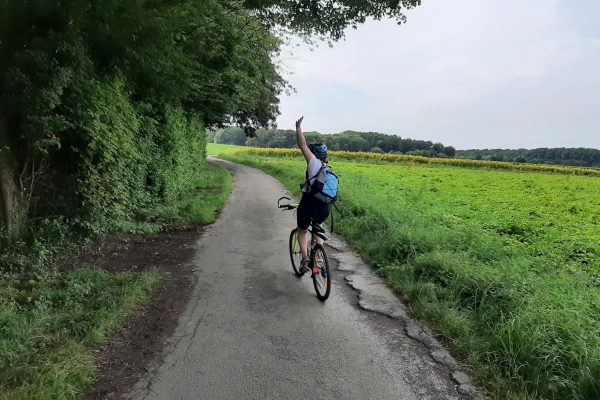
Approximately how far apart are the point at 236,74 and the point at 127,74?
22.7 ft

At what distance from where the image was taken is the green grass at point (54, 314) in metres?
3.14

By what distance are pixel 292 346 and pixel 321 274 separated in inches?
60.7

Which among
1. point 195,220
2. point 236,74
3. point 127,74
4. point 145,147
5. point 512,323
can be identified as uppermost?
point 236,74

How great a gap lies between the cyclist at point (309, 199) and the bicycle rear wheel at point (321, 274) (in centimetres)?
17

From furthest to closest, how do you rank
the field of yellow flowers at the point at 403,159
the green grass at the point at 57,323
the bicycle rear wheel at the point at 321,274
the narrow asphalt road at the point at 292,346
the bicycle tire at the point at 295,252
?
the field of yellow flowers at the point at 403,159
the bicycle tire at the point at 295,252
the bicycle rear wheel at the point at 321,274
the narrow asphalt road at the point at 292,346
the green grass at the point at 57,323

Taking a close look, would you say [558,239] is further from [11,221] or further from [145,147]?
[11,221]

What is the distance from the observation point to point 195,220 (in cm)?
1012

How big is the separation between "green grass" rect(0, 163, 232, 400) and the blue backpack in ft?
8.61

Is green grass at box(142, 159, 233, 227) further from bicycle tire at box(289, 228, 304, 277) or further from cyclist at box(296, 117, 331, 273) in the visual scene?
cyclist at box(296, 117, 331, 273)

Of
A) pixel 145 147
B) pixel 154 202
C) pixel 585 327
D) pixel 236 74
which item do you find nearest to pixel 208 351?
pixel 585 327

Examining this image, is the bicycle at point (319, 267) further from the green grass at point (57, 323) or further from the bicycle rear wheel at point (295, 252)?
the green grass at point (57, 323)

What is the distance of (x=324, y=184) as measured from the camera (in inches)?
207

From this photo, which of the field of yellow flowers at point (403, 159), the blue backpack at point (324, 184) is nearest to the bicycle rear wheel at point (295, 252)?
the blue backpack at point (324, 184)

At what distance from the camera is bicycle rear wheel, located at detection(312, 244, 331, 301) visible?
17.5ft
